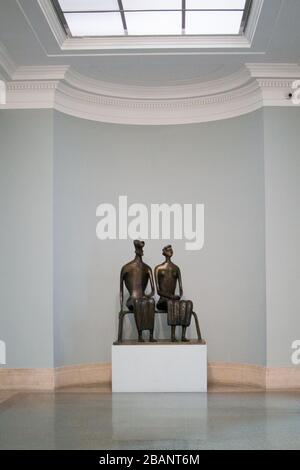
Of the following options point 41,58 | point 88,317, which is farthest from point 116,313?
point 41,58

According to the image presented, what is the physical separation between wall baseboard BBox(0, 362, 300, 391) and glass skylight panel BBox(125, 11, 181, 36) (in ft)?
18.1

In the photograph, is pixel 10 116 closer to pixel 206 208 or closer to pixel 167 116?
pixel 167 116

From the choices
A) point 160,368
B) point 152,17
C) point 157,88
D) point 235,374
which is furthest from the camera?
point 157,88

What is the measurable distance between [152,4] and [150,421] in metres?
5.64

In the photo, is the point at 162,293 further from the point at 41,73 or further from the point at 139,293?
the point at 41,73

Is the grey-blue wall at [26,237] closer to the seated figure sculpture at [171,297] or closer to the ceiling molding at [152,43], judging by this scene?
the ceiling molding at [152,43]

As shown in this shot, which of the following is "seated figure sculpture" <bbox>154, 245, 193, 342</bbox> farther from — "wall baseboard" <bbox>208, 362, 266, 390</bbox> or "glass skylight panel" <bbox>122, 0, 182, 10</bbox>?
Result: "glass skylight panel" <bbox>122, 0, 182, 10</bbox>

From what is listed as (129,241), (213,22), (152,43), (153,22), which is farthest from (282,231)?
(153,22)

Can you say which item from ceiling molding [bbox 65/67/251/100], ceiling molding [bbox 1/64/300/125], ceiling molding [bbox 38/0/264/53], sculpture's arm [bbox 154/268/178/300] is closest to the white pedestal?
sculpture's arm [bbox 154/268/178/300]

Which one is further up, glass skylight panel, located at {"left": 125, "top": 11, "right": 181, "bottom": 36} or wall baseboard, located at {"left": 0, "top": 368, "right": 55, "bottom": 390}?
glass skylight panel, located at {"left": 125, "top": 11, "right": 181, "bottom": 36}

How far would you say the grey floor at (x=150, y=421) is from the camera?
5.80 meters

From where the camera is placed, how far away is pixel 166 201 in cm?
1051

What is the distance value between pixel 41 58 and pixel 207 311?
203 inches

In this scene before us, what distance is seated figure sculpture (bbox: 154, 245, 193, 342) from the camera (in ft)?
30.3
